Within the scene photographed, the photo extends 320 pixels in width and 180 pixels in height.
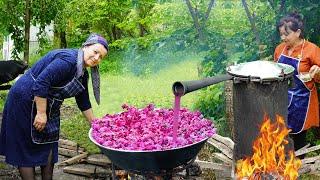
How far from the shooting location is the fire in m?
4.39

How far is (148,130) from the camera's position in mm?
4219

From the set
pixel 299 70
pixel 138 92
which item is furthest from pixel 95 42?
pixel 138 92

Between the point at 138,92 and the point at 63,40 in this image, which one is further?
the point at 63,40

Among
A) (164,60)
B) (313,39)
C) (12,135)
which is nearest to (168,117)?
(12,135)

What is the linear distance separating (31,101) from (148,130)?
1.19 metres

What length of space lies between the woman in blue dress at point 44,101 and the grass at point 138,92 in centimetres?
276

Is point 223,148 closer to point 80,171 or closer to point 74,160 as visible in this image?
point 80,171

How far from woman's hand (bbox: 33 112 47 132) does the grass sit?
119 inches

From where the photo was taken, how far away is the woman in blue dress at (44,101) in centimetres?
434

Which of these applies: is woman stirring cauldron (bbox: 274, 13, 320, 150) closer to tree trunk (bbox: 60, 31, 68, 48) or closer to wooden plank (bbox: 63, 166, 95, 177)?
wooden plank (bbox: 63, 166, 95, 177)

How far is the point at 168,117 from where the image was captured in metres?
4.56

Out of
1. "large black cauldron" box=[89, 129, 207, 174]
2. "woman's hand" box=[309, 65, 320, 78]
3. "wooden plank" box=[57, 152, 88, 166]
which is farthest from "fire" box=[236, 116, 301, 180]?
"wooden plank" box=[57, 152, 88, 166]

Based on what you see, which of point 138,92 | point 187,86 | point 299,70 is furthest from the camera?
point 138,92

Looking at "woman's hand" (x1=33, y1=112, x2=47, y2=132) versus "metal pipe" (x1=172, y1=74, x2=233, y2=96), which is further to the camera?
"woman's hand" (x1=33, y1=112, x2=47, y2=132)
